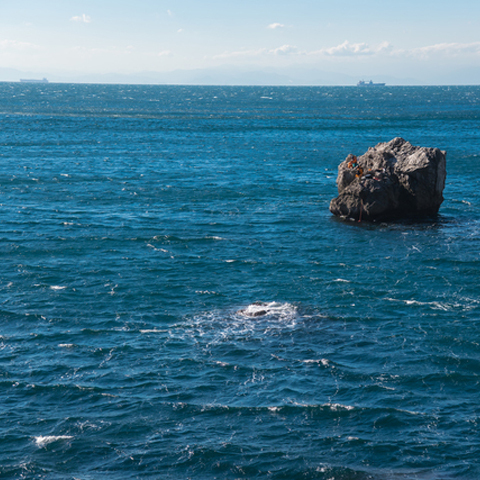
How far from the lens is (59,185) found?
8256cm

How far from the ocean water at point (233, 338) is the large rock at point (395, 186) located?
2.24m

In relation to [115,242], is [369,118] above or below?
above

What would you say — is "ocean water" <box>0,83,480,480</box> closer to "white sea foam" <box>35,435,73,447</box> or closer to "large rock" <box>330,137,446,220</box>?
"white sea foam" <box>35,435,73,447</box>

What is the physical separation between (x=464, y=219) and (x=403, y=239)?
1173 cm

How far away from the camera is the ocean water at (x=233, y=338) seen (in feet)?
85.7

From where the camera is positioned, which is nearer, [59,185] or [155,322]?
[155,322]

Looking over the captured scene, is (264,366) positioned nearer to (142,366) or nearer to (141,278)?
(142,366)

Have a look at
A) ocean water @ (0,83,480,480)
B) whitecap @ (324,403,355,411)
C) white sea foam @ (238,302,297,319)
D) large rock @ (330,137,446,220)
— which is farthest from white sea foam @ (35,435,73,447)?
large rock @ (330,137,446,220)

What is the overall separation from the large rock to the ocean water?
2241mm

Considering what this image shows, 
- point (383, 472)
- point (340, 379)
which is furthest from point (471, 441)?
point (340, 379)

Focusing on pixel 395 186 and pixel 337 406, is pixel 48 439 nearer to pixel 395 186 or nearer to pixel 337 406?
pixel 337 406

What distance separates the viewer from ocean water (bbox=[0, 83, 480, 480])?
26.1 meters

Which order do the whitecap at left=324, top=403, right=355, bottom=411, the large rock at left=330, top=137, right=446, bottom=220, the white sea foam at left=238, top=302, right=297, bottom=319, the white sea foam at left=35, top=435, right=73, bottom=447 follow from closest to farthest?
the white sea foam at left=35, top=435, right=73, bottom=447, the whitecap at left=324, top=403, right=355, bottom=411, the white sea foam at left=238, top=302, right=297, bottom=319, the large rock at left=330, top=137, right=446, bottom=220

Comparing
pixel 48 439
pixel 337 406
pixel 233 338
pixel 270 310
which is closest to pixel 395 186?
pixel 270 310
